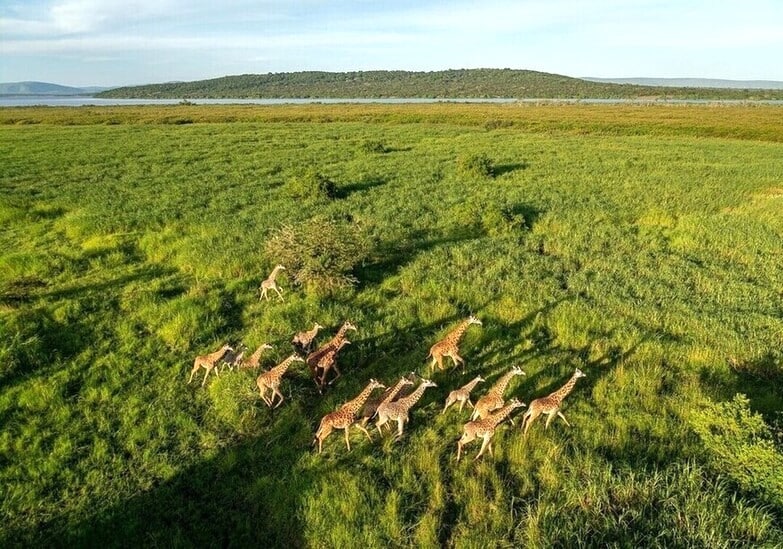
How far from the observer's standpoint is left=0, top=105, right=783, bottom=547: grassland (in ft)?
18.9

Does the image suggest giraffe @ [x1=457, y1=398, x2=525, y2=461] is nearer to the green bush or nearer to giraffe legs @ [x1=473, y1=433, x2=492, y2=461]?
giraffe legs @ [x1=473, y1=433, x2=492, y2=461]

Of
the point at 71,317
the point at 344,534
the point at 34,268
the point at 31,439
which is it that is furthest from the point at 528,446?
the point at 34,268

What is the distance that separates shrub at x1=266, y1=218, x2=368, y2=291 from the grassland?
416mm

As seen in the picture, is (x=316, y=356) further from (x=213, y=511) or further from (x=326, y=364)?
(x=213, y=511)

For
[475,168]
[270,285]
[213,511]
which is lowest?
[213,511]

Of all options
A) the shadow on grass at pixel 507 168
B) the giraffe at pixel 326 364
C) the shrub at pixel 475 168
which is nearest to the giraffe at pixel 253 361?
the giraffe at pixel 326 364

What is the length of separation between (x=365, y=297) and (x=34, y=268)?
868cm

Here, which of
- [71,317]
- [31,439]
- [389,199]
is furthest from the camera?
[389,199]

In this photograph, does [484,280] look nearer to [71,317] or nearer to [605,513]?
[605,513]

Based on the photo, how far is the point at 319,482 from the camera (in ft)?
20.6

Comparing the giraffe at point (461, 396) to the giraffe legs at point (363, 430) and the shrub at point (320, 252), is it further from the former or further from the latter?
the shrub at point (320, 252)

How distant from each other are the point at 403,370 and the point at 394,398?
5.19 feet

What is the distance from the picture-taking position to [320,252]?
1222 cm

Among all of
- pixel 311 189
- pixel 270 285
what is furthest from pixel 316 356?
pixel 311 189
